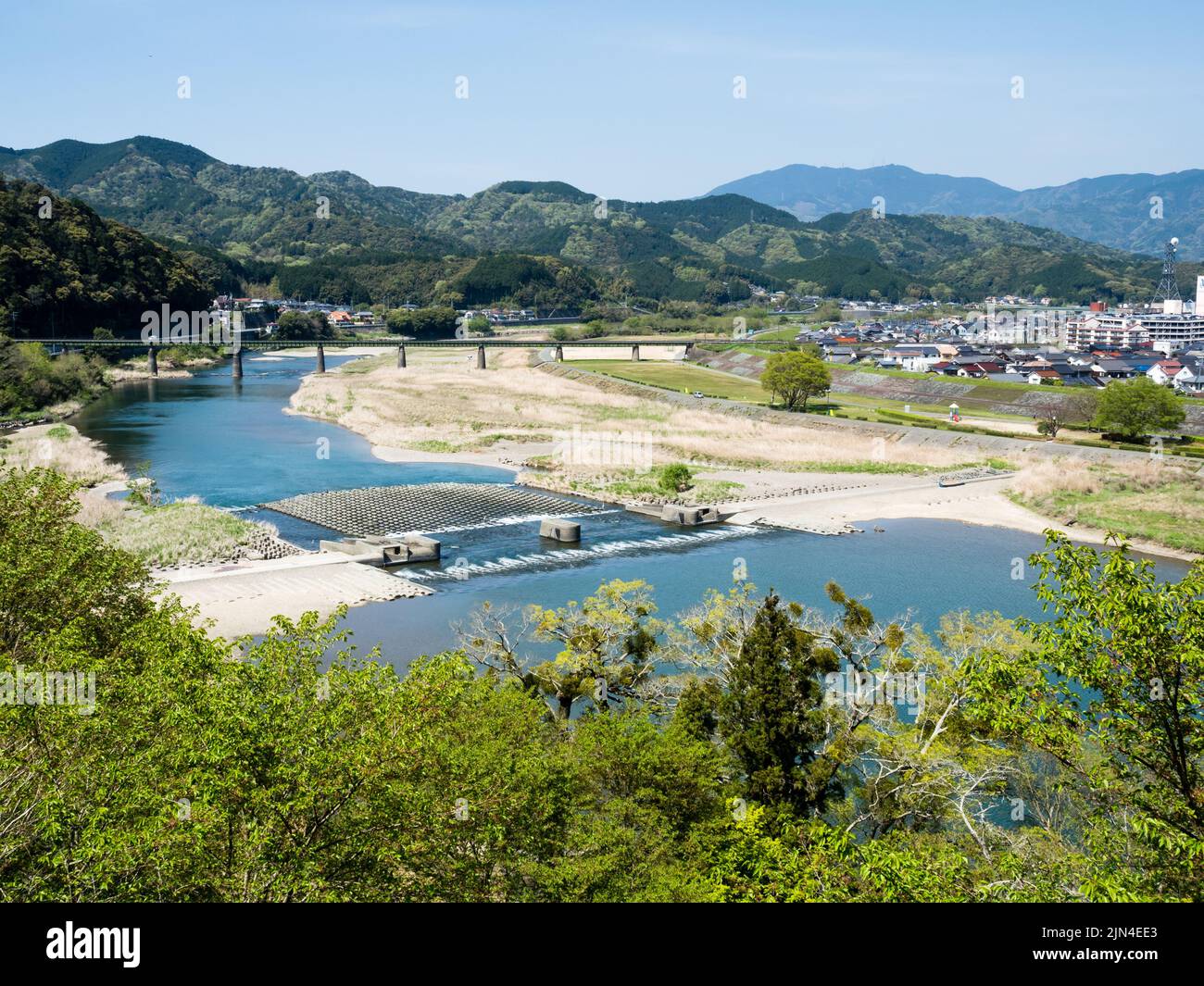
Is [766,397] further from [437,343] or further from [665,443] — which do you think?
[437,343]

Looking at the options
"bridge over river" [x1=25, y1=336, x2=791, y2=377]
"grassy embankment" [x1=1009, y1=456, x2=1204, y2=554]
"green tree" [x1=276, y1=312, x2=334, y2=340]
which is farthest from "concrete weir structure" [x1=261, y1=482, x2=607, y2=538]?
"green tree" [x1=276, y1=312, x2=334, y2=340]

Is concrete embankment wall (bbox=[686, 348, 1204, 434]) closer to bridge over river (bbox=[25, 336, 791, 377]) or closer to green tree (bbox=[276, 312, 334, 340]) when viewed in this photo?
bridge over river (bbox=[25, 336, 791, 377])

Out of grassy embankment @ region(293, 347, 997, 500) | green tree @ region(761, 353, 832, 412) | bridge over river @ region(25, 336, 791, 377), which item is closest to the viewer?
grassy embankment @ region(293, 347, 997, 500)

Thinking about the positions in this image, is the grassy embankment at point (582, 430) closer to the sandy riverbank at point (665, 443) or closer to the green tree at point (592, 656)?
the sandy riverbank at point (665, 443)

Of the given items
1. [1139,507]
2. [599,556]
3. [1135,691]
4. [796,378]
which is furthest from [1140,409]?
[1135,691]

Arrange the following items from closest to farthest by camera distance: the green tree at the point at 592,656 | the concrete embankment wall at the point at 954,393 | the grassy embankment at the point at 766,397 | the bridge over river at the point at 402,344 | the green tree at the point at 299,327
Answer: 1. the green tree at the point at 592,656
2. the grassy embankment at the point at 766,397
3. the concrete embankment wall at the point at 954,393
4. the bridge over river at the point at 402,344
5. the green tree at the point at 299,327

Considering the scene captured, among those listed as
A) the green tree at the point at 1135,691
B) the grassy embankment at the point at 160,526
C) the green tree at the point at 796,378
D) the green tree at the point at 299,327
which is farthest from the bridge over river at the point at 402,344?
the green tree at the point at 1135,691
